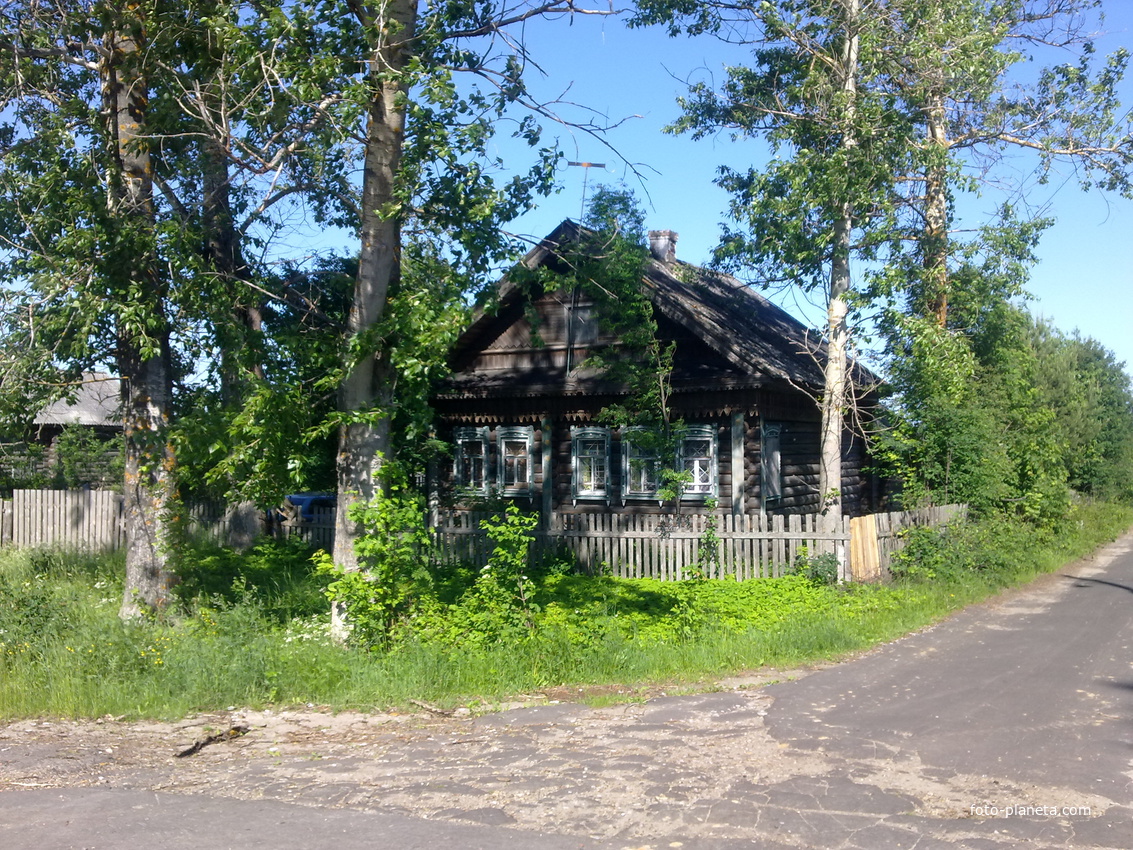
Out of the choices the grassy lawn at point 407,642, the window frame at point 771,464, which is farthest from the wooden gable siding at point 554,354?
the grassy lawn at point 407,642

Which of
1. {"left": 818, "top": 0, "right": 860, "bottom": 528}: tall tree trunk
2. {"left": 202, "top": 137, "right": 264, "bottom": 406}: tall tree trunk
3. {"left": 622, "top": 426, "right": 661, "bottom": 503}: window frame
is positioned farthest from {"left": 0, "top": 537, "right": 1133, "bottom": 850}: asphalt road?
{"left": 622, "top": 426, "right": 661, "bottom": 503}: window frame

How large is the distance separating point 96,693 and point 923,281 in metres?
15.9

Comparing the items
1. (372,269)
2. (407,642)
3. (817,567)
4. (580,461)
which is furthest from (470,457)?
(407,642)

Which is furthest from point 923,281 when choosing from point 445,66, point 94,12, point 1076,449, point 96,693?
point 1076,449

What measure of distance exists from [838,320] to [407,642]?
9.41 m

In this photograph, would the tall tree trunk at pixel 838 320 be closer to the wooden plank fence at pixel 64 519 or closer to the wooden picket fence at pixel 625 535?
the wooden picket fence at pixel 625 535

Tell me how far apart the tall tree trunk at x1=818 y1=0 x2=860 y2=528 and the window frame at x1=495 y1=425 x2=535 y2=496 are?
22.3 feet

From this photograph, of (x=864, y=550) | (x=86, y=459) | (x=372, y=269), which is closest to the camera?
(x=372, y=269)

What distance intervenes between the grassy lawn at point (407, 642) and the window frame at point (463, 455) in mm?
6818

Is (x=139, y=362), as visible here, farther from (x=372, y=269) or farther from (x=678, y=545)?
(x=678, y=545)

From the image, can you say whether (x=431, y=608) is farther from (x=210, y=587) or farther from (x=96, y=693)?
(x=210, y=587)

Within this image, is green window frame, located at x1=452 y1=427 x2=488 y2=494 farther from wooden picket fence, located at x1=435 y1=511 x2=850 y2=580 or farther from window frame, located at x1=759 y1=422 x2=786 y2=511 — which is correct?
window frame, located at x1=759 y1=422 x2=786 y2=511

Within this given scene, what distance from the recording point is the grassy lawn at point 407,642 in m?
8.59

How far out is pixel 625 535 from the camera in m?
15.8
